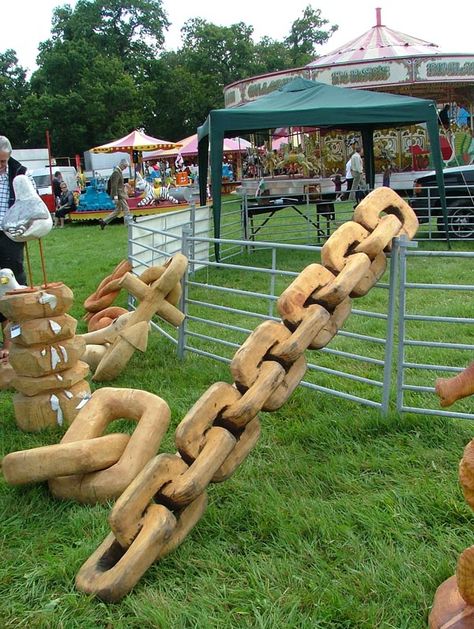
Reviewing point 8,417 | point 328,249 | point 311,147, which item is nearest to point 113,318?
point 8,417

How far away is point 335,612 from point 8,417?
2.84m

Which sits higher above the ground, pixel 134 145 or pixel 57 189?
pixel 134 145

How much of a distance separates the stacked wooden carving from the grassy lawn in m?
0.17

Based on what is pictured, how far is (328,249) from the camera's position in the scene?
2947 mm

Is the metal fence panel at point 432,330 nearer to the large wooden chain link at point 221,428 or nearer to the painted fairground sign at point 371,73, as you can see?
the large wooden chain link at point 221,428

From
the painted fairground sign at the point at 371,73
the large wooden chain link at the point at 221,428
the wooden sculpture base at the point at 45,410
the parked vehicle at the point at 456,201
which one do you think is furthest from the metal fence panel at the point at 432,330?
the painted fairground sign at the point at 371,73

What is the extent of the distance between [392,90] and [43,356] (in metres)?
17.2

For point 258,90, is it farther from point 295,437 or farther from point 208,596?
point 208,596

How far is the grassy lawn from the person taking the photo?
226 centimetres

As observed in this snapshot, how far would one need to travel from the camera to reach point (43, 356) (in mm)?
3848

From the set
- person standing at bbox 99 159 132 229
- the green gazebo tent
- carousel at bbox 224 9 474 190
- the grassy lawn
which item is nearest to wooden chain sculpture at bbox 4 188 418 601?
the grassy lawn

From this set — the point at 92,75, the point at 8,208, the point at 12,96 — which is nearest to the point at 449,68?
the point at 8,208

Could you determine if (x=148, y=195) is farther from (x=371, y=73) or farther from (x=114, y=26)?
(x=114, y=26)

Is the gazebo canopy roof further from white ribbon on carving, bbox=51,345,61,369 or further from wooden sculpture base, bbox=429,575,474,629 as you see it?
wooden sculpture base, bbox=429,575,474,629
